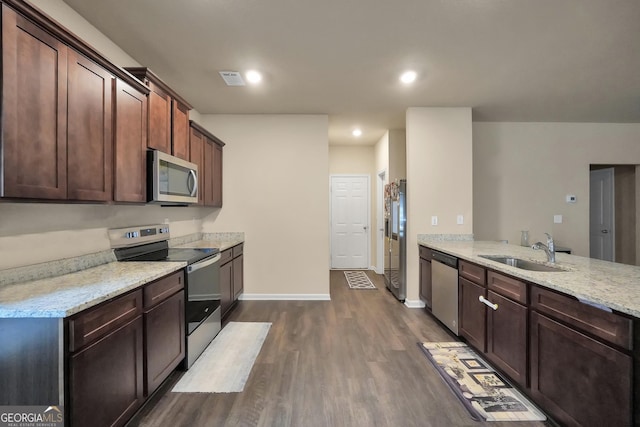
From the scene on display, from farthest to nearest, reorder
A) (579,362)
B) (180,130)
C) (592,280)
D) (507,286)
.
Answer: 1. (180,130)
2. (507,286)
3. (592,280)
4. (579,362)

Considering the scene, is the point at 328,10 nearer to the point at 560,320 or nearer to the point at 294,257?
the point at 560,320

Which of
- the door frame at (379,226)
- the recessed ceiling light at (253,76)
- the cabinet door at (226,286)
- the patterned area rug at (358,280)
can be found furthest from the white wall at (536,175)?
the cabinet door at (226,286)

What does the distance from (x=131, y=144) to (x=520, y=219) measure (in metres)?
5.02

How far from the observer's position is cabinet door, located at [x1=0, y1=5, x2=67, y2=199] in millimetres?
1190

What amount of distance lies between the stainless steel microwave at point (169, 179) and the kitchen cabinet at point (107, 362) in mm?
880

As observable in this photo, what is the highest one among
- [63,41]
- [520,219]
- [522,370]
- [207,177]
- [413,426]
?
[63,41]

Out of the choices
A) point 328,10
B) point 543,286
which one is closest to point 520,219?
point 543,286

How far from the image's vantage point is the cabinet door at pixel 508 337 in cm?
179

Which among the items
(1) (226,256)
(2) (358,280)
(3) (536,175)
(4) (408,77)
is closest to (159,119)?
(1) (226,256)

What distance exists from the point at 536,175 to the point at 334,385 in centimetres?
435

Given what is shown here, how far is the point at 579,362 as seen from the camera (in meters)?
1.41

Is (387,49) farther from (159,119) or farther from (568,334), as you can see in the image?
(568,334)

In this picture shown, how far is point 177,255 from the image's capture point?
8.36 ft

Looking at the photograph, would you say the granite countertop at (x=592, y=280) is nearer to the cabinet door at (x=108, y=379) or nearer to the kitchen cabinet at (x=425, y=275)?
the kitchen cabinet at (x=425, y=275)
